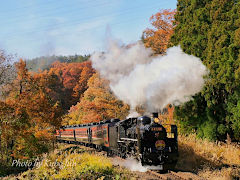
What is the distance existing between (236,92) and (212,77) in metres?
1.90

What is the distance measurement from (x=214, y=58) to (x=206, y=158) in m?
7.38

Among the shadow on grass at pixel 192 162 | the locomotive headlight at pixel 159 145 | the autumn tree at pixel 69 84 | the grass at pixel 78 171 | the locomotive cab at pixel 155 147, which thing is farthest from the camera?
the autumn tree at pixel 69 84

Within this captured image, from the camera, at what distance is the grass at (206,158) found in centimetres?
1401

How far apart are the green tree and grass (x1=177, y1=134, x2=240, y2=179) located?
2.99m

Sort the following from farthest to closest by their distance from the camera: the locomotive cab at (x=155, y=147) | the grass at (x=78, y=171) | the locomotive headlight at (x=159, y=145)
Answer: the locomotive headlight at (x=159, y=145)
the locomotive cab at (x=155, y=147)
the grass at (x=78, y=171)

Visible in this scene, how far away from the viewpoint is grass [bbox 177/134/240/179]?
14.0 metres

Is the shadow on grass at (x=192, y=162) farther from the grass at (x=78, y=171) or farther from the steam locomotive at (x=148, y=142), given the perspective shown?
the grass at (x=78, y=171)

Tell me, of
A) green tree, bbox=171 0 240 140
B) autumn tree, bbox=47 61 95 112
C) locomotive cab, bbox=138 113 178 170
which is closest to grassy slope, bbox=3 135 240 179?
locomotive cab, bbox=138 113 178 170

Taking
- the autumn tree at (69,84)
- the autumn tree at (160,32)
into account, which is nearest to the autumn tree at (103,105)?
the autumn tree at (160,32)

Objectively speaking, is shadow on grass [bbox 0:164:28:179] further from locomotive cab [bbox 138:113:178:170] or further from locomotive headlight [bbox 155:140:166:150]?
locomotive headlight [bbox 155:140:166:150]

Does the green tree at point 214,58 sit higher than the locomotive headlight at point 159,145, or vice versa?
the green tree at point 214,58

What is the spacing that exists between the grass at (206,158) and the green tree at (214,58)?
2.99m

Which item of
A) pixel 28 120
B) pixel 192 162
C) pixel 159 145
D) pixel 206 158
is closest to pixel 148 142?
pixel 159 145

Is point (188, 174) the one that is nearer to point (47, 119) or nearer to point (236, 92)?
point (236, 92)
